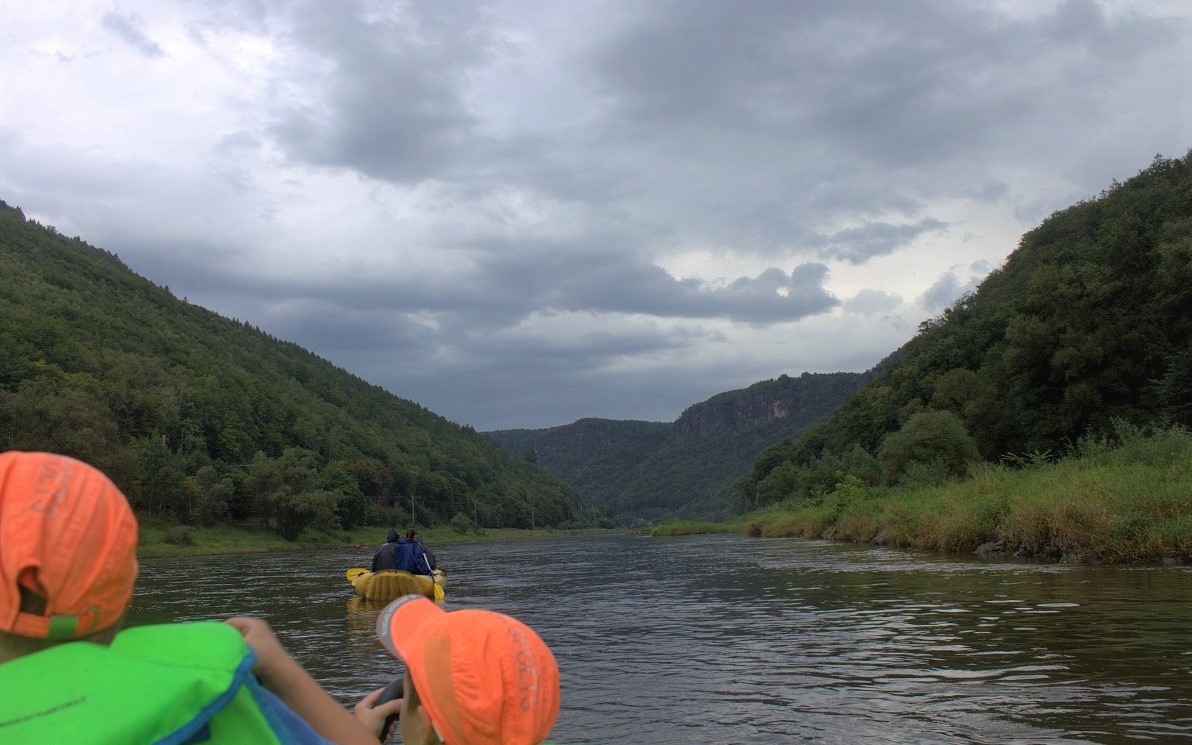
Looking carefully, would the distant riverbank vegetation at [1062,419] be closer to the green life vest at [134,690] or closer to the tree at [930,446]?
the tree at [930,446]

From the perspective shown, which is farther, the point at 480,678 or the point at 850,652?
the point at 850,652

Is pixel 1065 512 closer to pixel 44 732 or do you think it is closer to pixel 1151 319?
pixel 44 732

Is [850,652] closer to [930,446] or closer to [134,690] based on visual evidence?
[134,690]

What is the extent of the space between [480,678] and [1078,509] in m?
19.6

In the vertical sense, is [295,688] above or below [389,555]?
above

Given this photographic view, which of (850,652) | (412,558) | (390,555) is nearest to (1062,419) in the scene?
(412,558)

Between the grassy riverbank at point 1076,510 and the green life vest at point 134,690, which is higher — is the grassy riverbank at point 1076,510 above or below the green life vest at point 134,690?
below

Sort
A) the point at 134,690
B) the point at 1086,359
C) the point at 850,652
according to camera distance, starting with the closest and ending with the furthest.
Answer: the point at 134,690, the point at 850,652, the point at 1086,359

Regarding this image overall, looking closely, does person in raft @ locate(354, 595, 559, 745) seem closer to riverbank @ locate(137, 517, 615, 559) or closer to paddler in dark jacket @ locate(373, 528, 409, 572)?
paddler in dark jacket @ locate(373, 528, 409, 572)

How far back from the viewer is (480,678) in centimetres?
217

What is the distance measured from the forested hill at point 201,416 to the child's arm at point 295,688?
6697 centimetres

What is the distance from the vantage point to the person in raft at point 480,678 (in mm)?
2172

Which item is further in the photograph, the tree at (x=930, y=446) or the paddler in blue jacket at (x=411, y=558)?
the tree at (x=930, y=446)

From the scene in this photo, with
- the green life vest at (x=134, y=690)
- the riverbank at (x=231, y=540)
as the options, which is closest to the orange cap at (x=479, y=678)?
the green life vest at (x=134, y=690)
